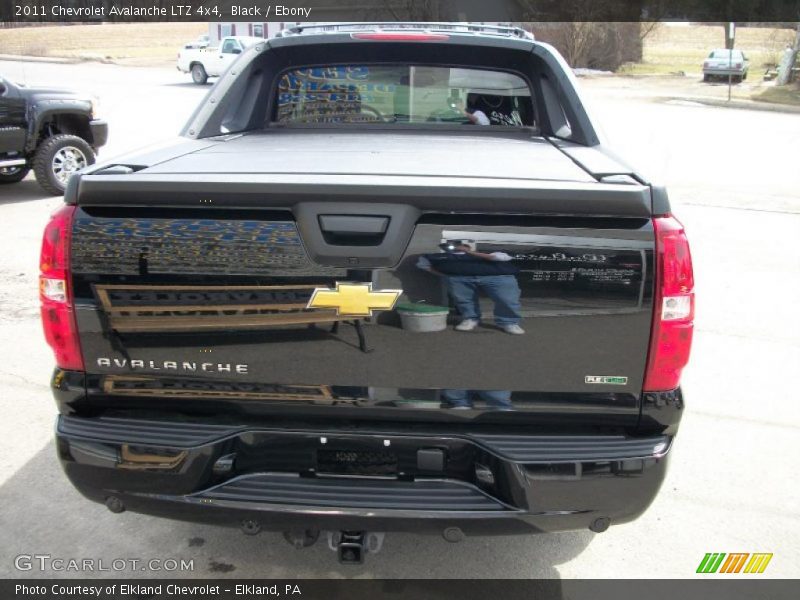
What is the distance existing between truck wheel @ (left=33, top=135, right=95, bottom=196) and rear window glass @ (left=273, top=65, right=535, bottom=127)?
6.50m

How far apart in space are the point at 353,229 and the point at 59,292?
96 cm

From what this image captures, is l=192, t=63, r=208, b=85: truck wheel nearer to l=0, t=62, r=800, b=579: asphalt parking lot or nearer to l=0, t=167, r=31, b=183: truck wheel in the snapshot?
l=0, t=167, r=31, b=183: truck wheel

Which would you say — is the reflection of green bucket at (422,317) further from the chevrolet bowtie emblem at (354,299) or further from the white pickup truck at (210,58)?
the white pickup truck at (210,58)

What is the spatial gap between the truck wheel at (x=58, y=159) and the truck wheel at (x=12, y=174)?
2.24 ft

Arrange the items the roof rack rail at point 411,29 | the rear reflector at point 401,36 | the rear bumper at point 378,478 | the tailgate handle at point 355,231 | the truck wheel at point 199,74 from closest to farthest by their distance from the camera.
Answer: the tailgate handle at point 355,231
the rear bumper at point 378,478
the rear reflector at point 401,36
the roof rack rail at point 411,29
the truck wheel at point 199,74

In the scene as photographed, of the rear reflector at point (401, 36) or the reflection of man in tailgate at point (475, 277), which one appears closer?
the reflection of man in tailgate at point (475, 277)

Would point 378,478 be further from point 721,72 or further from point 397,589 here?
point 721,72

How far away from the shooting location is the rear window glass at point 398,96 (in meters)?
4.14

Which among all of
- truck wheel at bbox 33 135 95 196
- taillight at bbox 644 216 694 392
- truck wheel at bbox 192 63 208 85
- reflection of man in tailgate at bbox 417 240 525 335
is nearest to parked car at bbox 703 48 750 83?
truck wheel at bbox 192 63 208 85

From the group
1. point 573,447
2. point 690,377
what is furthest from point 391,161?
point 690,377

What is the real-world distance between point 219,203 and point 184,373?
553mm

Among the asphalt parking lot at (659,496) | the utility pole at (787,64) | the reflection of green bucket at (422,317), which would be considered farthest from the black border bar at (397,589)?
the utility pole at (787,64)

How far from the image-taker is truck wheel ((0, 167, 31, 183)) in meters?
10.2

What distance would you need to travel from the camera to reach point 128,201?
2158 mm
